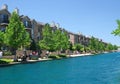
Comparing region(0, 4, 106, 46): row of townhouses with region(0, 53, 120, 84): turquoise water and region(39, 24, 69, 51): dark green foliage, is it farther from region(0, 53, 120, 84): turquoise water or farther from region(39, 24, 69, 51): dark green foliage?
region(0, 53, 120, 84): turquoise water

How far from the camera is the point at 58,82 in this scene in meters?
27.9

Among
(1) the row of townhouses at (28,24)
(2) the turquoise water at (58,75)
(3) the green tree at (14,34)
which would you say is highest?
(1) the row of townhouses at (28,24)

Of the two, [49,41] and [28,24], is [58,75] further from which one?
[28,24]

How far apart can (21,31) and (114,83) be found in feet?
123

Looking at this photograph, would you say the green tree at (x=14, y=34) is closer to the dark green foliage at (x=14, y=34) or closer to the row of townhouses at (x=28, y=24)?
the dark green foliage at (x=14, y=34)

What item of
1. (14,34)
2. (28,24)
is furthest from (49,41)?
(14,34)

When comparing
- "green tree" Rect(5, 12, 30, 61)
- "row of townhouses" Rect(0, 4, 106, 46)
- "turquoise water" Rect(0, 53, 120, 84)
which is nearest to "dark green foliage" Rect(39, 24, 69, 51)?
"row of townhouses" Rect(0, 4, 106, 46)

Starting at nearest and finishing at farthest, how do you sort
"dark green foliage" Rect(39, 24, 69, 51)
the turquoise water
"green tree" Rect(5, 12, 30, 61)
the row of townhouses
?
the turquoise water < "green tree" Rect(5, 12, 30, 61) < the row of townhouses < "dark green foliage" Rect(39, 24, 69, 51)

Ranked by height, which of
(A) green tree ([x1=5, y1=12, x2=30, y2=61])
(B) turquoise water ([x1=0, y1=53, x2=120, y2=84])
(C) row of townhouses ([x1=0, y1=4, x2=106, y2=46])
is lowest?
(B) turquoise water ([x1=0, y1=53, x2=120, y2=84])

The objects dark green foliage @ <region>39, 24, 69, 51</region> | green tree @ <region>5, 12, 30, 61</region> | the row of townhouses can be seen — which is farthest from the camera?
dark green foliage @ <region>39, 24, 69, 51</region>

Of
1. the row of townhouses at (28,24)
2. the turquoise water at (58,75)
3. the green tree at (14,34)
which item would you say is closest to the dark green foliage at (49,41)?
the row of townhouses at (28,24)

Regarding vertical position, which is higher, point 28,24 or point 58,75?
point 28,24

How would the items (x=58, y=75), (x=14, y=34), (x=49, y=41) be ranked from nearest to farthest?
(x=58, y=75) → (x=14, y=34) → (x=49, y=41)

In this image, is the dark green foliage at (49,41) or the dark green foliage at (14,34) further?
the dark green foliage at (49,41)
